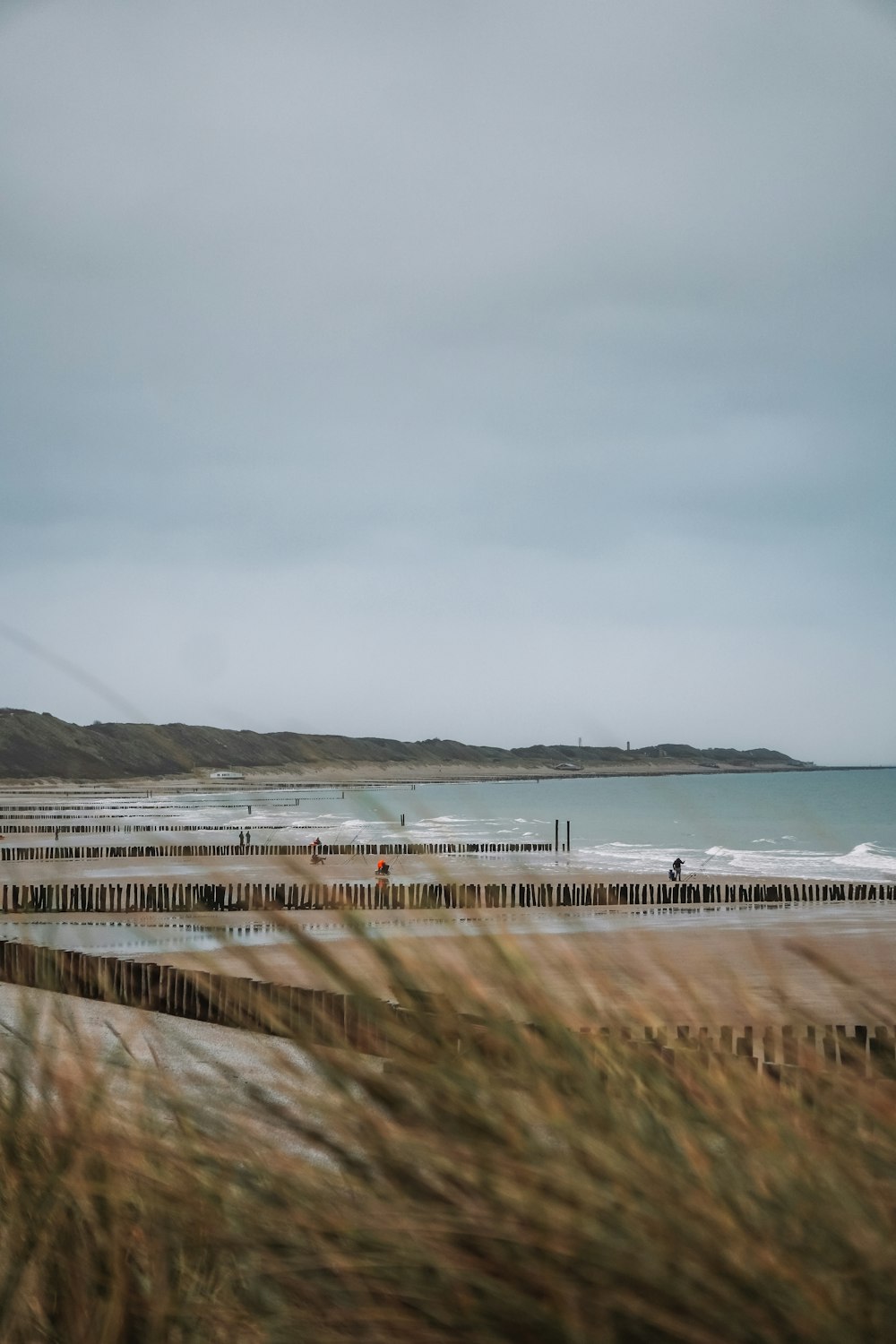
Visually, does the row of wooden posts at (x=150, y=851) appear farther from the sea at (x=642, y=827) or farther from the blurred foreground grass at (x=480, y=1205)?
the blurred foreground grass at (x=480, y=1205)

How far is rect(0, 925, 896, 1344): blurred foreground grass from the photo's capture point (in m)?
1.34

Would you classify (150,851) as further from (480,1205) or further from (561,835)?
(480,1205)

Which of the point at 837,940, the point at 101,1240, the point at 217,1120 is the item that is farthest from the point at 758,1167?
the point at 837,940

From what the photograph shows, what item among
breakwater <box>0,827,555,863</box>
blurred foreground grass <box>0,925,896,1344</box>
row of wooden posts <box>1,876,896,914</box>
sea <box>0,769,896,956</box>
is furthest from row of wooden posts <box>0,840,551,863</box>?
blurred foreground grass <box>0,925,896,1344</box>

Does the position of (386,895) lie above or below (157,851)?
above

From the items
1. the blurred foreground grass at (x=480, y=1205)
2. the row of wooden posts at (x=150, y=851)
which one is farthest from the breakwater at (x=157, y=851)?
the blurred foreground grass at (x=480, y=1205)

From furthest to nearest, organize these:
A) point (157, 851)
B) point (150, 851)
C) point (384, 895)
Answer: point (157, 851) < point (150, 851) < point (384, 895)

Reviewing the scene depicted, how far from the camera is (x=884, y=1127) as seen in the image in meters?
1.60

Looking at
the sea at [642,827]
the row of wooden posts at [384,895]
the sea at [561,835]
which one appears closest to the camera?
the sea at [561,835]

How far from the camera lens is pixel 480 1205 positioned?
4.88 feet

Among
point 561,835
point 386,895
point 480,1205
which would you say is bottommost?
point 561,835

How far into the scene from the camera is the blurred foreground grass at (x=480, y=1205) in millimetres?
1342

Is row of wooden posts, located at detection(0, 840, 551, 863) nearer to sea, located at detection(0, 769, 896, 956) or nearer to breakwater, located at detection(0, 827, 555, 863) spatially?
breakwater, located at detection(0, 827, 555, 863)

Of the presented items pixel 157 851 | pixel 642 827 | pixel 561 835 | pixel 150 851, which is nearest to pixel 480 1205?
pixel 150 851
